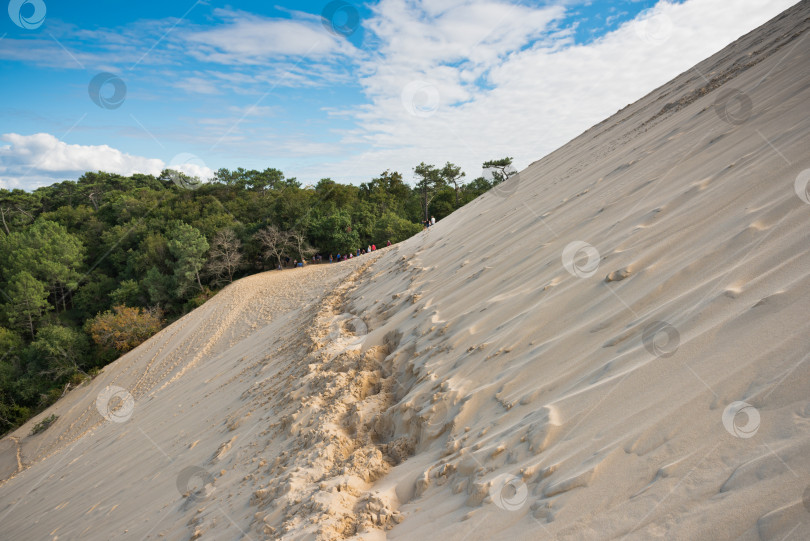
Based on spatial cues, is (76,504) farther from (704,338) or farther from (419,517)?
(704,338)

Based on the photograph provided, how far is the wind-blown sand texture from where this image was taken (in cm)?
148

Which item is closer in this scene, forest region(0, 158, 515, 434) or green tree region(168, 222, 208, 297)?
forest region(0, 158, 515, 434)

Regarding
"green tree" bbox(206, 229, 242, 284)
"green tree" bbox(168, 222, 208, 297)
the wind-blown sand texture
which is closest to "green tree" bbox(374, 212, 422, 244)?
"green tree" bbox(206, 229, 242, 284)

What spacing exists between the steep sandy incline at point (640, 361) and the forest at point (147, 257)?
16702 mm

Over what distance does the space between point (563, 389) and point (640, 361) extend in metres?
0.41

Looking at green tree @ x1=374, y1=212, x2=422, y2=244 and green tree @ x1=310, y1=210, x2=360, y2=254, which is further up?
green tree @ x1=310, y1=210, x2=360, y2=254

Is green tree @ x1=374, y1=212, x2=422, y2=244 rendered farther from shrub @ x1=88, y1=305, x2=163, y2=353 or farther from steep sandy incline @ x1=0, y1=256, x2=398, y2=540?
shrub @ x1=88, y1=305, x2=163, y2=353

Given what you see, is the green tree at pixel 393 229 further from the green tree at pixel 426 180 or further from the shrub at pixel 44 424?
the shrub at pixel 44 424

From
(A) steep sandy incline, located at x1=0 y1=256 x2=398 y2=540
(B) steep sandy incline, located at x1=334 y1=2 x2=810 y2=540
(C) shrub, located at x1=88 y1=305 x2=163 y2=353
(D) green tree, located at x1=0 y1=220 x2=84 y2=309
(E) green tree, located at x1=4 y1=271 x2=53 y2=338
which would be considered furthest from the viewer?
(D) green tree, located at x1=0 y1=220 x2=84 y2=309

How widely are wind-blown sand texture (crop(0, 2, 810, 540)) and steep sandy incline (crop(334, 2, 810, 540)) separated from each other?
1 cm

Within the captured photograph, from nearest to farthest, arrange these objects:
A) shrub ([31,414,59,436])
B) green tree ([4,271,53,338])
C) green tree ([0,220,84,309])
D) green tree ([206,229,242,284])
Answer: shrub ([31,414,59,436]) < green tree ([206,229,242,284]) < green tree ([4,271,53,338]) < green tree ([0,220,84,309])

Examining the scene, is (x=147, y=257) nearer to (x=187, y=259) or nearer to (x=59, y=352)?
(x=187, y=259)

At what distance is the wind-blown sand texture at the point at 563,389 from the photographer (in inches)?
58.2

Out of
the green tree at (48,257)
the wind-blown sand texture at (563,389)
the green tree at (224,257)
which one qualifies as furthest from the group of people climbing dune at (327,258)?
the wind-blown sand texture at (563,389)
